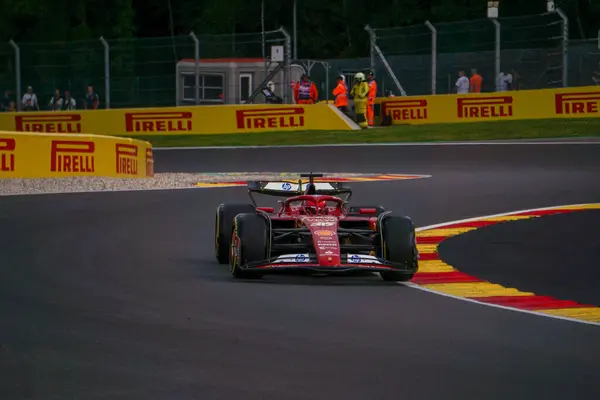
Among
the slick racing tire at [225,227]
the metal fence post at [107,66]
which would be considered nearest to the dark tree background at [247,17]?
the metal fence post at [107,66]

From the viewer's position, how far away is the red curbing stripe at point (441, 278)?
1113cm

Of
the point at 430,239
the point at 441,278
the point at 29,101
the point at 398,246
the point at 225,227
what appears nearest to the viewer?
the point at 398,246

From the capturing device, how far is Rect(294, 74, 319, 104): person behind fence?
35281 millimetres

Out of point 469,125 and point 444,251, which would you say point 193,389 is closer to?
point 444,251

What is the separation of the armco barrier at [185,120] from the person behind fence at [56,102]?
4.67m

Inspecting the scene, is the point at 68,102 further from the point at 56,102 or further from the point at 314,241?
the point at 314,241

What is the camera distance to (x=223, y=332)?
335 inches

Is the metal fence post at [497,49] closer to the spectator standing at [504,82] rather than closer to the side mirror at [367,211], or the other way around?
the spectator standing at [504,82]

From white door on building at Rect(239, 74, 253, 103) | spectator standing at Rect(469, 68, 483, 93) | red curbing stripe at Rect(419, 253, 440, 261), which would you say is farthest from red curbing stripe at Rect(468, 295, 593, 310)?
white door on building at Rect(239, 74, 253, 103)

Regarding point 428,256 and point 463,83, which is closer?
point 428,256

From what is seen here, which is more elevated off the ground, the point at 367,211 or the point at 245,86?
the point at 245,86

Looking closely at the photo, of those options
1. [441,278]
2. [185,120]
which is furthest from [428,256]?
[185,120]

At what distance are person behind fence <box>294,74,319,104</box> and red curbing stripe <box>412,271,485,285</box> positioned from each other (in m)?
23.8

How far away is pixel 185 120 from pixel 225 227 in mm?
22020
